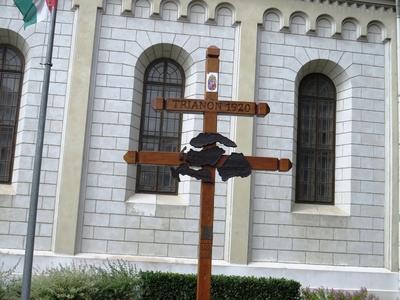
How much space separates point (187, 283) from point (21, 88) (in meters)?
6.63

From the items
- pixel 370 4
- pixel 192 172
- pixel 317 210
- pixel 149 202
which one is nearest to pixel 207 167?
pixel 192 172

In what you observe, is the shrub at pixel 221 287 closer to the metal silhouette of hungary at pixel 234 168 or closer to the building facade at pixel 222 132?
the building facade at pixel 222 132

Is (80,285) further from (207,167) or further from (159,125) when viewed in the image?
(159,125)

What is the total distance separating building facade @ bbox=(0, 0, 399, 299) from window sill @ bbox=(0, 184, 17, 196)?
5 cm

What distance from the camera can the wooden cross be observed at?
8750mm

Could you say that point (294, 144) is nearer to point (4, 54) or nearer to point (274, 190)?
point (274, 190)

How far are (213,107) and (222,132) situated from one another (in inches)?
228

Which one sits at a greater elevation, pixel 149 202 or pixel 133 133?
pixel 133 133

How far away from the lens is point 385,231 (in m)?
15.2

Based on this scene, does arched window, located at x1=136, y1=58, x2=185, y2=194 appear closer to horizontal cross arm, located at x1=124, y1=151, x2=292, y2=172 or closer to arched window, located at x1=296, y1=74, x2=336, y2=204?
arched window, located at x1=296, y1=74, x2=336, y2=204

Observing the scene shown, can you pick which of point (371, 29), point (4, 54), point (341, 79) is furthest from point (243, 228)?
point (4, 54)

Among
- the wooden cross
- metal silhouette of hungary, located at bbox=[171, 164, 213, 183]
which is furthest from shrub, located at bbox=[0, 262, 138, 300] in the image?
metal silhouette of hungary, located at bbox=[171, 164, 213, 183]

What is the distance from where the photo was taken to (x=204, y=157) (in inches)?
348

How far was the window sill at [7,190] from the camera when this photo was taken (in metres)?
14.1
